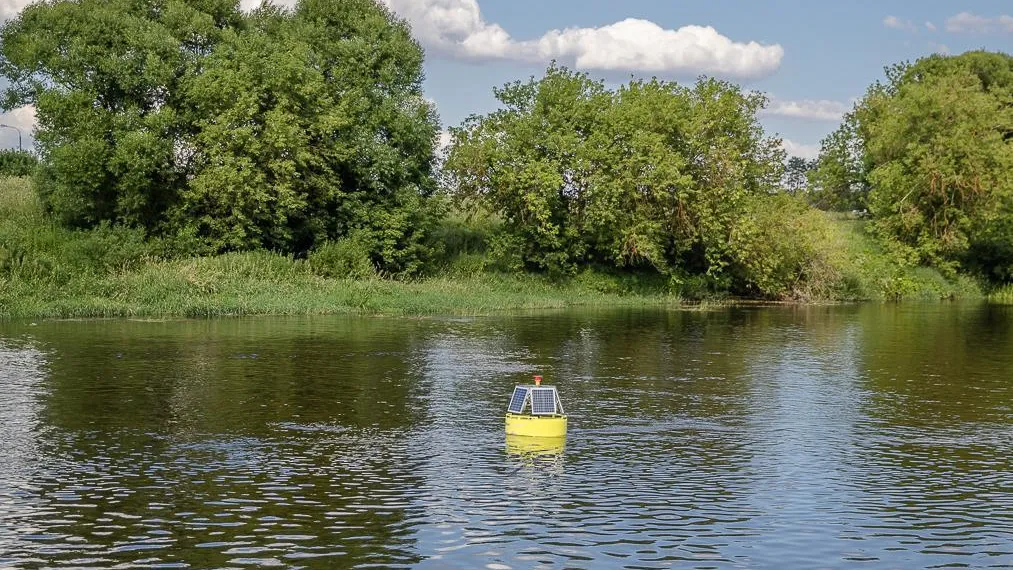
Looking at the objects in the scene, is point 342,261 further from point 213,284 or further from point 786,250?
point 786,250

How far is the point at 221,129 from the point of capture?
59.2 metres

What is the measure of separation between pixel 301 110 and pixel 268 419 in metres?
40.2

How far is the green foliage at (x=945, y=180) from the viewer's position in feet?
263

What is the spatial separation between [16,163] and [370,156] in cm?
3036

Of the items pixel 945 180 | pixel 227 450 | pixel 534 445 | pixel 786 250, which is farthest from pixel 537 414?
pixel 945 180

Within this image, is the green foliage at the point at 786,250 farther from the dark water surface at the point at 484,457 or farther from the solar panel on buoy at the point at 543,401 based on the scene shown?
the solar panel on buoy at the point at 543,401

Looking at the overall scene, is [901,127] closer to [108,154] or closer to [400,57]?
[400,57]

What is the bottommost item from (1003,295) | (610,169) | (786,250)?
(1003,295)

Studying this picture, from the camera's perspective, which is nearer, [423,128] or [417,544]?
[417,544]

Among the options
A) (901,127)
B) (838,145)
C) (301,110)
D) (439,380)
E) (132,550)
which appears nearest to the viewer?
(132,550)

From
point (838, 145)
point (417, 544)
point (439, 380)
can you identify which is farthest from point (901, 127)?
point (417, 544)

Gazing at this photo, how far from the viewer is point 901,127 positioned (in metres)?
83.0

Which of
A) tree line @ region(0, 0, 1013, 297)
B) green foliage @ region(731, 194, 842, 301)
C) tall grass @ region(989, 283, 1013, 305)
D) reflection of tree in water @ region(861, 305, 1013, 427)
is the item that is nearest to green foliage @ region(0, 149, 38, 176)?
tree line @ region(0, 0, 1013, 297)

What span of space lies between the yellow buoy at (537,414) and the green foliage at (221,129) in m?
38.2
